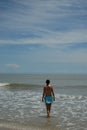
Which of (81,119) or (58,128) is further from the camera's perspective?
(81,119)

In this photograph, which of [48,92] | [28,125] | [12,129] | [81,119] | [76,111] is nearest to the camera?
[12,129]

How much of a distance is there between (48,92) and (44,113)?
137 centimetres

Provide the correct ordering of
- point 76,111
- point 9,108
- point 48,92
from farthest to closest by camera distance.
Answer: point 9,108 → point 76,111 → point 48,92

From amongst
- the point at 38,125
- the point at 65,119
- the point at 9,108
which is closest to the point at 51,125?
the point at 38,125

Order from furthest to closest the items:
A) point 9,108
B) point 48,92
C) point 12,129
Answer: point 9,108
point 48,92
point 12,129

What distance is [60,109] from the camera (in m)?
17.9

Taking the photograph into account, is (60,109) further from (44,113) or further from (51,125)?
(51,125)

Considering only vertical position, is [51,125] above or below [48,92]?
below

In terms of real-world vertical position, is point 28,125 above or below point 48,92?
below

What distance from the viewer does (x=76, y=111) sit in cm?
1725

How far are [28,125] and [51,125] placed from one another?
0.95 meters

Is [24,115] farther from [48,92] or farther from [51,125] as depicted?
[51,125]

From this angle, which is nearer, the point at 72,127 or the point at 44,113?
the point at 72,127

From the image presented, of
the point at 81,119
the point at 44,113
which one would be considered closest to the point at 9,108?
the point at 44,113
